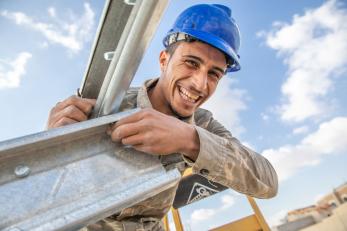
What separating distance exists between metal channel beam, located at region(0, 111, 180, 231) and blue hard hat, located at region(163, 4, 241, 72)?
1448 mm

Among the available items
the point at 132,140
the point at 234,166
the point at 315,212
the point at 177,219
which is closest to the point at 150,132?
the point at 132,140

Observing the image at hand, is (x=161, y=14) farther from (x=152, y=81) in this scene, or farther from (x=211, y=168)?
(x=152, y=81)

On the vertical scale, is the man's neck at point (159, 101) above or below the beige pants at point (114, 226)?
above

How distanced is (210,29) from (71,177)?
1861 mm

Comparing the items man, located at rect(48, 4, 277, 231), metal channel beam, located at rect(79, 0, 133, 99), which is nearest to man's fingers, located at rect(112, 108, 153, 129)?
man, located at rect(48, 4, 277, 231)

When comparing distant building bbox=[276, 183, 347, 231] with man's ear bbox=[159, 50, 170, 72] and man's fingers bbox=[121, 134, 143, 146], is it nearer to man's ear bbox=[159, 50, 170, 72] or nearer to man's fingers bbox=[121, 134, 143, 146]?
man's ear bbox=[159, 50, 170, 72]

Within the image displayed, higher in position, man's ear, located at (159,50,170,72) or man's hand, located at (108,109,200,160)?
man's ear, located at (159,50,170,72)

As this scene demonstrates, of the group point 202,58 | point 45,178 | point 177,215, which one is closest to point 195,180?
point 177,215

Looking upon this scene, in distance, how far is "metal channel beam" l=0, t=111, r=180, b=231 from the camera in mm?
861

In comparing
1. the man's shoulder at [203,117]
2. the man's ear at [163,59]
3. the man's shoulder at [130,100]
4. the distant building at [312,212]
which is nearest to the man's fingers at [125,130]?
the man's shoulder at [130,100]

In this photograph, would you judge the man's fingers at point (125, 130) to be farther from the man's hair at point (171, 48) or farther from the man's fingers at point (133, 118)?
the man's hair at point (171, 48)

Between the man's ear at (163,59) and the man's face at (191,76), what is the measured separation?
18 cm

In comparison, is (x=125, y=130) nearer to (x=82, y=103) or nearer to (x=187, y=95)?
(x=82, y=103)

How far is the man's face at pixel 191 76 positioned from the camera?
90.4 inches
